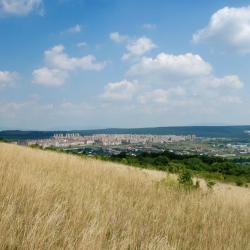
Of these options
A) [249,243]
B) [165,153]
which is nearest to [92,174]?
[249,243]

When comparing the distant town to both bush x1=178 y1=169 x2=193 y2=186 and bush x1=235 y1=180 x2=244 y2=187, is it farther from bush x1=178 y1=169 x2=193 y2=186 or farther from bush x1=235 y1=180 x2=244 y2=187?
bush x1=178 y1=169 x2=193 y2=186

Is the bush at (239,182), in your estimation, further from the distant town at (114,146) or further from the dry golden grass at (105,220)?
the dry golden grass at (105,220)

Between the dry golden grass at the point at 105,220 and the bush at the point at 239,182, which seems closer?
the dry golden grass at the point at 105,220

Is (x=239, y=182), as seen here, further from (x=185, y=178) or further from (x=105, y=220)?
(x=105, y=220)

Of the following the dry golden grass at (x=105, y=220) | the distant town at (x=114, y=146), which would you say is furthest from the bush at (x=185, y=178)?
the distant town at (x=114, y=146)

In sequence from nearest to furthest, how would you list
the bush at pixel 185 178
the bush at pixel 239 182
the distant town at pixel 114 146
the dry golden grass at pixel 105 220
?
1. the dry golden grass at pixel 105 220
2. the bush at pixel 185 178
3. the bush at pixel 239 182
4. the distant town at pixel 114 146

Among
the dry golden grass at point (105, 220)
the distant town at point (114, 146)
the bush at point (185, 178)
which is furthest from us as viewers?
the distant town at point (114, 146)

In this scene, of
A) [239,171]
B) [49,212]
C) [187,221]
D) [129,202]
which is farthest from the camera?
[239,171]

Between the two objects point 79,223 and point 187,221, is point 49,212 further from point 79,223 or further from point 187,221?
point 187,221

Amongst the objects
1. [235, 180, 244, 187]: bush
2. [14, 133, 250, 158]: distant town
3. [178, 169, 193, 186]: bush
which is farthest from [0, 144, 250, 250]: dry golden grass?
[235, 180, 244, 187]: bush

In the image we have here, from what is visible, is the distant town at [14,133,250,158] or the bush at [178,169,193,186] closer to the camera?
the bush at [178,169,193,186]

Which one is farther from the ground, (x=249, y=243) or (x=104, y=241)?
(x=104, y=241)
